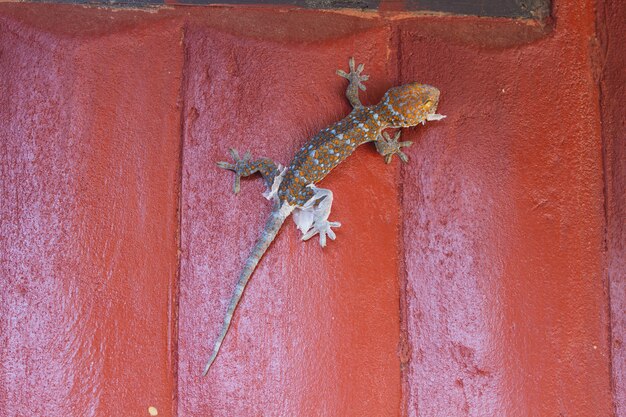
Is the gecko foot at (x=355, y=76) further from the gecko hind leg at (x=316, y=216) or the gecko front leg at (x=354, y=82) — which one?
the gecko hind leg at (x=316, y=216)

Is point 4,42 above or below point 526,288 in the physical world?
above

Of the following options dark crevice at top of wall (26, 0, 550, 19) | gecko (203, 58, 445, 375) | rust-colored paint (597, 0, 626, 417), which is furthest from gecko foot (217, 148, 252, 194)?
rust-colored paint (597, 0, 626, 417)

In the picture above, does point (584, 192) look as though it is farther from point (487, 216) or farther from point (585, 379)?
point (585, 379)

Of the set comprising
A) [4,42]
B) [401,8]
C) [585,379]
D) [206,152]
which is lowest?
[585,379]

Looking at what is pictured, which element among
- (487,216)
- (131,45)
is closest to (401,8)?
(487,216)

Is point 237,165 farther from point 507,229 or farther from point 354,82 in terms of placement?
point 507,229

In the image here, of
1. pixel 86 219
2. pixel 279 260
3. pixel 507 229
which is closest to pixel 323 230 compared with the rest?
pixel 279 260
